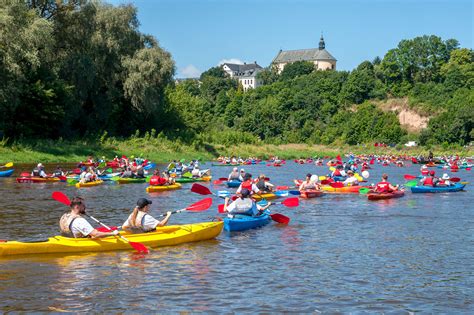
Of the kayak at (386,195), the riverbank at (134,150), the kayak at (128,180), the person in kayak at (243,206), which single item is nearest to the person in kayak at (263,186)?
the kayak at (386,195)

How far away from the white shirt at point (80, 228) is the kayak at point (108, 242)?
153mm

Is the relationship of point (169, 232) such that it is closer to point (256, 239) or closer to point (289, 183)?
point (256, 239)

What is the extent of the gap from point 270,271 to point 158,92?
46.8m

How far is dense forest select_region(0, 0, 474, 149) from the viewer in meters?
48.6

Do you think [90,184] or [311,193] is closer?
[311,193]

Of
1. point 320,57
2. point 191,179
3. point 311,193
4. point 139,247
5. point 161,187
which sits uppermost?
point 320,57

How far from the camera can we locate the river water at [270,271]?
450 inches

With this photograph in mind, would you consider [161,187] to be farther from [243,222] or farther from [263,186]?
[243,222]

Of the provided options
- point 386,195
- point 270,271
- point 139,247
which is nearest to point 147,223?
point 139,247

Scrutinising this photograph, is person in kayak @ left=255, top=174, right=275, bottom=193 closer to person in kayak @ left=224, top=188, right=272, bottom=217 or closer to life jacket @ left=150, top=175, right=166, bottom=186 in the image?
life jacket @ left=150, top=175, right=166, bottom=186

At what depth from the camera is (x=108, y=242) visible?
15.2 m

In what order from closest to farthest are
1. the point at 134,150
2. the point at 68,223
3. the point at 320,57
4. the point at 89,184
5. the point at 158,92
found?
1. the point at 68,223
2. the point at 89,184
3. the point at 134,150
4. the point at 158,92
5. the point at 320,57

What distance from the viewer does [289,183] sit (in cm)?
3819

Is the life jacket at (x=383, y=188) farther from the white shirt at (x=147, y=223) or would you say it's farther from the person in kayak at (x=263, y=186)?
the white shirt at (x=147, y=223)
